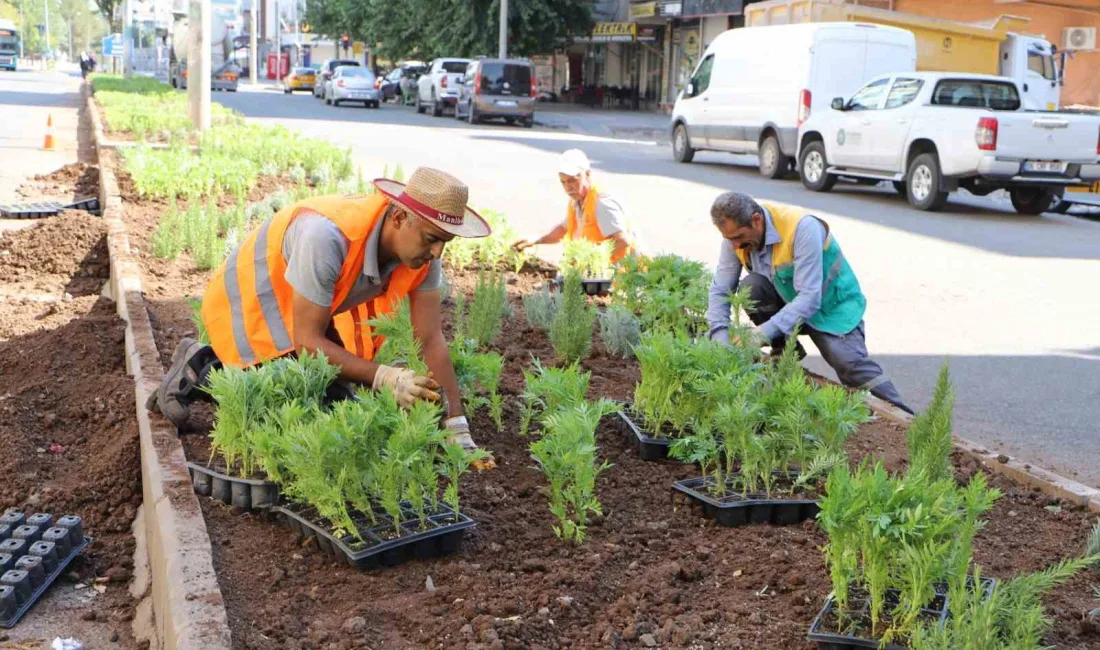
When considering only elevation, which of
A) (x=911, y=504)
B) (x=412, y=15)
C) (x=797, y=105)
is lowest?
(x=911, y=504)

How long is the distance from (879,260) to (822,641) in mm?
9002

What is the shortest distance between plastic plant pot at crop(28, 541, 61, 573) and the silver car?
135ft

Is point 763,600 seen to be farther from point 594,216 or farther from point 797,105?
point 797,105

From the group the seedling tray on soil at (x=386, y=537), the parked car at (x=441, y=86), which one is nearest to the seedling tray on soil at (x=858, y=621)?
the seedling tray on soil at (x=386, y=537)

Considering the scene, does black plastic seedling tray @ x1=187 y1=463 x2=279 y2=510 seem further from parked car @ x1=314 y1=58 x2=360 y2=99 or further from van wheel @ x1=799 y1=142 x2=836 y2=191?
parked car @ x1=314 y1=58 x2=360 y2=99

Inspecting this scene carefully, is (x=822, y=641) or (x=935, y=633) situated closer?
(x=935, y=633)

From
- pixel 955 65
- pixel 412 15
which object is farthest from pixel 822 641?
pixel 412 15

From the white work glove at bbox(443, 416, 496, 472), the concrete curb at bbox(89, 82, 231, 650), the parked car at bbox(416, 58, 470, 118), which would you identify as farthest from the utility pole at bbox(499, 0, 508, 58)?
the white work glove at bbox(443, 416, 496, 472)

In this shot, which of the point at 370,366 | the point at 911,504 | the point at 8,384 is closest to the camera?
the point at 911,504

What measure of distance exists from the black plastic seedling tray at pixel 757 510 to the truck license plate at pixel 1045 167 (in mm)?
13101

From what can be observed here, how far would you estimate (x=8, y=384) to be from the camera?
6.19 m

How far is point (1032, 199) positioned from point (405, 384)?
48.8ft

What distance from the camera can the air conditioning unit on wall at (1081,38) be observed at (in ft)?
104

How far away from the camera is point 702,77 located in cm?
2320
